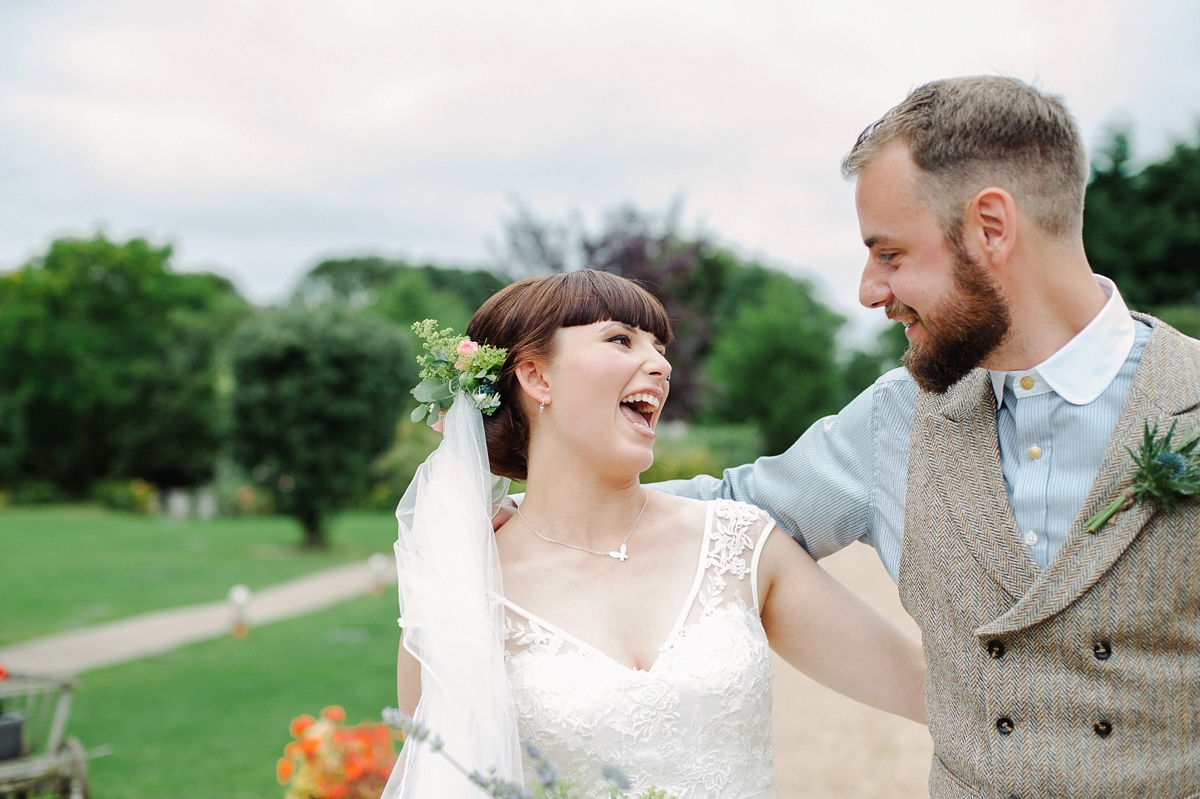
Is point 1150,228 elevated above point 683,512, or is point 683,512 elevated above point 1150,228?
point 1150,228

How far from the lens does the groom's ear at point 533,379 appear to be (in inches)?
107

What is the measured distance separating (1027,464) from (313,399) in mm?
15292

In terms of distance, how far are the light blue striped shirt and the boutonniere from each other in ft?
0.34

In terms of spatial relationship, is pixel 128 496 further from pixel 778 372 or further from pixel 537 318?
pixel 537 318

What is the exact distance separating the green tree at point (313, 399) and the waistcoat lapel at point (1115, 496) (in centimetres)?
1527

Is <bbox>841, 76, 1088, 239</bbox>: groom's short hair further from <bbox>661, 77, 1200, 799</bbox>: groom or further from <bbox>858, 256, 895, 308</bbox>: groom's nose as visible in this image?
<bbox>858, 256, 895, 308</bbox>: groom's nose

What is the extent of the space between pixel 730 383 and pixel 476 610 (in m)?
28.9

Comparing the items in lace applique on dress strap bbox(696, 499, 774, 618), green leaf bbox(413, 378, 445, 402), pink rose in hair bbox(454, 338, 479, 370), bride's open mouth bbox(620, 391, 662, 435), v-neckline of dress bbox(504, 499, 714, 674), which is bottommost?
v-neckline of dress bbox(504, 499, 714, 674)

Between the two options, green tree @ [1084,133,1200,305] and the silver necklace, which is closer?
the silver necklace

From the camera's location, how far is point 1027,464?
197 cm

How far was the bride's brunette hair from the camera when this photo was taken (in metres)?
2.66

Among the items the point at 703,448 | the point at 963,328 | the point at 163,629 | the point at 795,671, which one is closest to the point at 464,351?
the point at 963,328

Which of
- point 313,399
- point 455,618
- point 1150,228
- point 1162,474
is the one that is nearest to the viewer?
point 1162,474

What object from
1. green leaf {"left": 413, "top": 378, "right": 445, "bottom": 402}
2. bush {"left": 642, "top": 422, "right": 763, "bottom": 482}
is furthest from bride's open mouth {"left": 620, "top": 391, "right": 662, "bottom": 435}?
bush {"left": 642, "top": 422, "right": 763, "bottom": 482}
